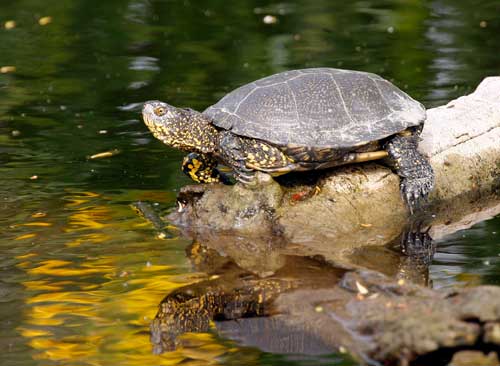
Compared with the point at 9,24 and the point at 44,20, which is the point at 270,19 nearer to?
the point at 44,20

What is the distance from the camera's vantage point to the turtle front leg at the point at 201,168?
6531 millimetres

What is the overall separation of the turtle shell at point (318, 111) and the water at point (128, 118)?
87cm

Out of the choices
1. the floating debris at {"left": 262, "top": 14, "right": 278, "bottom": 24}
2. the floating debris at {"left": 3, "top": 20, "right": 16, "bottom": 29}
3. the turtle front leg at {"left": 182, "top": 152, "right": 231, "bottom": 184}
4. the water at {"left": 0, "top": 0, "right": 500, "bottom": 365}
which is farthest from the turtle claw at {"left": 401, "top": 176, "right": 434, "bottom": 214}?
the floating debris at {"left": 3, "top": 20, "right": 16, "bottom": 29}

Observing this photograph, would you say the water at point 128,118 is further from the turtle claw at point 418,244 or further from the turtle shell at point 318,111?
the turtle shell at point 318,111

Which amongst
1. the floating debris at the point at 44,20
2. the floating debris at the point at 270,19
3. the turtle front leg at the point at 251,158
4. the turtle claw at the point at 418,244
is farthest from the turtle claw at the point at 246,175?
the floating debris at the point at 44,20

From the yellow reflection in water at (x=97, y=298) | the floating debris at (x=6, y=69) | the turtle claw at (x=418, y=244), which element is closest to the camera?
the yellow reflection in water at (x=97, y=298)

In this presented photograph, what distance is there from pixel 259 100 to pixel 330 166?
642 millimetres

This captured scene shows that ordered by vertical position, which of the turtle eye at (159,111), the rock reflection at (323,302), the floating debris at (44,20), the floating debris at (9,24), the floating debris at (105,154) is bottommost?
the floating debris at (44,20)

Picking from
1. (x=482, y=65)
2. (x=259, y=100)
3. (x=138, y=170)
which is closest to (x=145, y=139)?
(x=138, y=170)

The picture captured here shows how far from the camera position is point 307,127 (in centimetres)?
612

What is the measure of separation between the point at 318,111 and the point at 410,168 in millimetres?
710

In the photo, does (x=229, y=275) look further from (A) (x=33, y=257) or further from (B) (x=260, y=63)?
(B) (x=260, y=63)

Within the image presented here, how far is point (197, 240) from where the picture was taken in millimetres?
6188

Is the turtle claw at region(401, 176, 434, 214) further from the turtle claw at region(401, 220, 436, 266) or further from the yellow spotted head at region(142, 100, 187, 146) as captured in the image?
the yellow spotted head at region(142, 100, 187, 146)
